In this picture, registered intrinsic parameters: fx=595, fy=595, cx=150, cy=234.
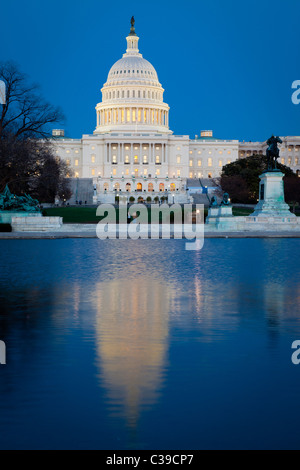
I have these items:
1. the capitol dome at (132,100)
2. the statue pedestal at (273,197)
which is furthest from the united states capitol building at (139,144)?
the statue pedestal at (273,197)

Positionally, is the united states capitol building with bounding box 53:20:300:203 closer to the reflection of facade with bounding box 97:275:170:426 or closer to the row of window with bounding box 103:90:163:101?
the row of window with bounding box 103:90:163:101

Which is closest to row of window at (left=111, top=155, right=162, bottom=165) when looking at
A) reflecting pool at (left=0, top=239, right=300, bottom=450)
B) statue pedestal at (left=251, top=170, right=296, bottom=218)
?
statue pedestal at (left=251, top=170, right=296, bottom=218)

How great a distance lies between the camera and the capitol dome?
14925cm

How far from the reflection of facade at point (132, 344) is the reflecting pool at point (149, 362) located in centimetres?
2

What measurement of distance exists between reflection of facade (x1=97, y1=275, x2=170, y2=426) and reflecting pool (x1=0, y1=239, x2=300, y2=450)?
0.02 m

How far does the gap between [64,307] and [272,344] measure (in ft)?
15.6

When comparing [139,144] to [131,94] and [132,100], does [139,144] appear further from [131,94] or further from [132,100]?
[131,94]

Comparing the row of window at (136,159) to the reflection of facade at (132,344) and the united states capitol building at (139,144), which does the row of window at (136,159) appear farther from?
the reflection of facade at (132,344)

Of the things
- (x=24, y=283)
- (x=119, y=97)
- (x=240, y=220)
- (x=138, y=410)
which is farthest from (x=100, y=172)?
(x=138, y=410)

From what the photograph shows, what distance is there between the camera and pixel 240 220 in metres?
40.9

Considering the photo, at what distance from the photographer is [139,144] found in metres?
143

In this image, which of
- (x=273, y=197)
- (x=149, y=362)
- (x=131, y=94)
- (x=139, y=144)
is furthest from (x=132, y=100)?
(x=149, y=362)

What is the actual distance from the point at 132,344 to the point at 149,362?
1015 mm

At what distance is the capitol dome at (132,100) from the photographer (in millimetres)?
149250
